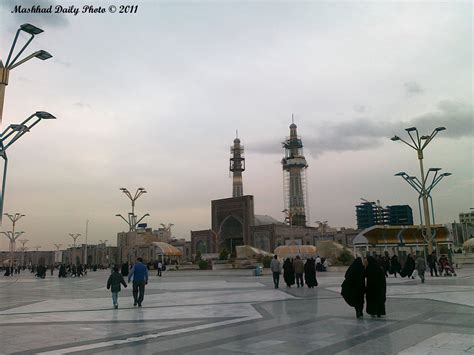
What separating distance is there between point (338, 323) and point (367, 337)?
5.03 ft

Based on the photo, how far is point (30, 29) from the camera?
12.7 metres

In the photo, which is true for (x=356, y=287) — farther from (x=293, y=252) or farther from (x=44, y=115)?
(x=293, y=252)

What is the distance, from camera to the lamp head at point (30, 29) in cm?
1262

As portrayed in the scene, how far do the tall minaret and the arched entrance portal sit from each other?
24092 mm

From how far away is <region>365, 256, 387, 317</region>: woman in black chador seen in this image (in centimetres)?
910

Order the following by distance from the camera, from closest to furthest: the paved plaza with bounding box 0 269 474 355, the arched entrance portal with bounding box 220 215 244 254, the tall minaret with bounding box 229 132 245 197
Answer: the paved plaza with bounding box 0 269 474 355 → the arched entrance portal with bounding box 220 215 244 254 → the tall minaret with bounding box 229 132 245 197

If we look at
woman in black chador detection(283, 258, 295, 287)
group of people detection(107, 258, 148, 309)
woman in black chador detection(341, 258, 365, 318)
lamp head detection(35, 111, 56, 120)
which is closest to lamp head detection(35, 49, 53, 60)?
lamp head detection(35, 111, 56, 120)

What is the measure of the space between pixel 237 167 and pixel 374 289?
100 meters

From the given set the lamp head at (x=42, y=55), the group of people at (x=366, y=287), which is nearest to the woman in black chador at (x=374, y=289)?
the group of people at (x=366, y=287)

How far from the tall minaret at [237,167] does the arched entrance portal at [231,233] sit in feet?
79.0

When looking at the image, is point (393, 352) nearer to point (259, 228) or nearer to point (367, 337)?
point (367, 337)

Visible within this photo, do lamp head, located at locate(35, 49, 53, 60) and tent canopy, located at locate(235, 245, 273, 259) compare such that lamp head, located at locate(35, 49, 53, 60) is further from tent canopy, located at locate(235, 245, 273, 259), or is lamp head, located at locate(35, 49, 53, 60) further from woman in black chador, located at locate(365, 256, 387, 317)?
tent canopy, located at locate(235, 245, 273, 259)

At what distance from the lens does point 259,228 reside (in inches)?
2972

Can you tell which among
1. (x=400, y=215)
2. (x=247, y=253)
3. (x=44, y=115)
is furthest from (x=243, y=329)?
(x=400, y=215)
